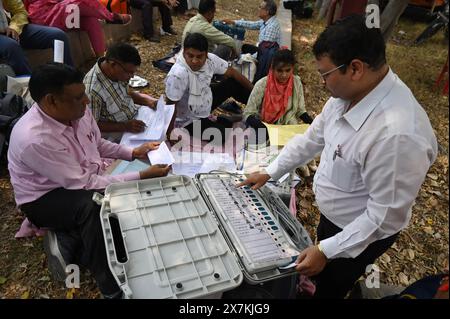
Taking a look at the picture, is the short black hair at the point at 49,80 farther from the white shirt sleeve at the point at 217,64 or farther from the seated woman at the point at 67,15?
the seated woman at the point at 67,15

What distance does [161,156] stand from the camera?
2.49m

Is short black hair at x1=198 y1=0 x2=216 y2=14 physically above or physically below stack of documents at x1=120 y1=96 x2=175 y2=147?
above

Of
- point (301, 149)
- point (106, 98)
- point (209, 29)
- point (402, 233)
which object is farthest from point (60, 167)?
point (209, 29)

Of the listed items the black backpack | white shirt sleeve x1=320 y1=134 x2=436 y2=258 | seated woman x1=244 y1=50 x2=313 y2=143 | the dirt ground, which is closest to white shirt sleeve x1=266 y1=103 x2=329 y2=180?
white shirt sleeve x1=320 y1=134 x2=436 y2=258

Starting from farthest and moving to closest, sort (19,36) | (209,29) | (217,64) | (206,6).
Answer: (209,29), (206,6), (19,36), (217,64)

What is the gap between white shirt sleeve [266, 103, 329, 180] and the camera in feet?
6.26

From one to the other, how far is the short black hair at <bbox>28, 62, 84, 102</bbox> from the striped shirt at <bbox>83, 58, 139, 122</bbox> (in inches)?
33.4

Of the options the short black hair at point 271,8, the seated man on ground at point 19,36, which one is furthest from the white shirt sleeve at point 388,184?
the short black hair at point 271,8

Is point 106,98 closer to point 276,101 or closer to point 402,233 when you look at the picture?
point 276,101

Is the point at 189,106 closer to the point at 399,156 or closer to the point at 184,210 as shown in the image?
the point at 184,210

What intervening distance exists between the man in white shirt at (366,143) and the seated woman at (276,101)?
1761mm

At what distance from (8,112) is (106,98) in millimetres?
858

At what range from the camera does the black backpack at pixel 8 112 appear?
2.78 meters

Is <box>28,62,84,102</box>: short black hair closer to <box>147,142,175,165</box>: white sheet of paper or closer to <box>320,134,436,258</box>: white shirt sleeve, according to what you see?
<box>147,142,175,165</box>: white sheet of paper
